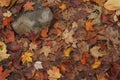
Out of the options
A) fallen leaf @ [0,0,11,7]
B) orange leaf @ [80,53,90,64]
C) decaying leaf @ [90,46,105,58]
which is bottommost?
orange leaf @ [80,53,90,64]

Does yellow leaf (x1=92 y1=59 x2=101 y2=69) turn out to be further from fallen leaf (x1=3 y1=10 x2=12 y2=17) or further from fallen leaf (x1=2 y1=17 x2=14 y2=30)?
fallen leaf (x1=3 y1=10 x2=12 y2=17)

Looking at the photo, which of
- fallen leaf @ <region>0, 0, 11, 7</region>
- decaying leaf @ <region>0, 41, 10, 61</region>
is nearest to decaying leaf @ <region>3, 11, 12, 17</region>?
fallen leaf @ <region>0, 0, 11, 7</region>

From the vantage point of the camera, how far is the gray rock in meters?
3.89

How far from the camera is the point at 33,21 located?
154 inches

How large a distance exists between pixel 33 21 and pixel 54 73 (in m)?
0.83

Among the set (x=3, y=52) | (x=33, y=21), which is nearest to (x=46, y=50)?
(x=33, y=21)

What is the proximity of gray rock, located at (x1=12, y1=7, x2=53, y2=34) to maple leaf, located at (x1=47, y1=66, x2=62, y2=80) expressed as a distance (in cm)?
64

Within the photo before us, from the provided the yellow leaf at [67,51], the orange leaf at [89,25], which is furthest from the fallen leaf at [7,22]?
the orange leaf at [89,25]

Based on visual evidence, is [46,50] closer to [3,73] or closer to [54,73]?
[54,73]

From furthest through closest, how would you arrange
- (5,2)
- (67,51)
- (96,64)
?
(5,2), (67,51), (96,64)

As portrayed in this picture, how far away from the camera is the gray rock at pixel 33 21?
3.89 m

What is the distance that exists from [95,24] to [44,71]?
99cm

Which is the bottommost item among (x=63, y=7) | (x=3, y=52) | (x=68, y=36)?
(x=3, y=52)

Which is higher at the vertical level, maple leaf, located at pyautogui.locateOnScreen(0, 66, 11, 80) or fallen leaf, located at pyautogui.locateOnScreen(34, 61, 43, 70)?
fallen leaf, located at pyautogui.locateOnScreen(34, 61, 43, 70)
